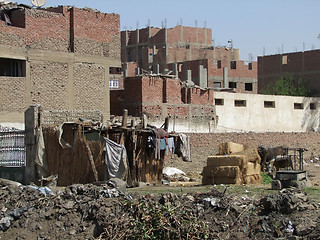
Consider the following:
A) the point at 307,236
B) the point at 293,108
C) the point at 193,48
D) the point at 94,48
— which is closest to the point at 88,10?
the point at 94,48

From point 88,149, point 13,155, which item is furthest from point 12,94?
point 88,149

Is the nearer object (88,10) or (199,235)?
(199,235)

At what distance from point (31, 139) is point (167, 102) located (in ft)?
47.2

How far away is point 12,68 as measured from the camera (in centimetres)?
2772

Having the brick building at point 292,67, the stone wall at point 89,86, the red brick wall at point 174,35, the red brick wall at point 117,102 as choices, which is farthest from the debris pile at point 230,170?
the red brick wall at point 174,35

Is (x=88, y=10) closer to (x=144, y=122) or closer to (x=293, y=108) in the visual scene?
(x=144, y=122)

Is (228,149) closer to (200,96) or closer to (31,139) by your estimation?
(31,139)

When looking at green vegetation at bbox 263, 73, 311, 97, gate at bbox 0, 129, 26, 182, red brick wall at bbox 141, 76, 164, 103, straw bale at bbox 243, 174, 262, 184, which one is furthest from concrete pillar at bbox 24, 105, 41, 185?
green vegetation at bbox 263, 73, 311, 97

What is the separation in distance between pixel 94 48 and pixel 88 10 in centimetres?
189

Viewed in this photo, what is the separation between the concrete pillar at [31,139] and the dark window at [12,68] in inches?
A: 327

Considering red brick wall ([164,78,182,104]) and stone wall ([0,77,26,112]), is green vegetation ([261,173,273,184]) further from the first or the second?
stone wall ([0,77,26,112])

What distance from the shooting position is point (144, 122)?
19.6 metres

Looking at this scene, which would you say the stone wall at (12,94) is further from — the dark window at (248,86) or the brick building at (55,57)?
the dark window at (248,86)

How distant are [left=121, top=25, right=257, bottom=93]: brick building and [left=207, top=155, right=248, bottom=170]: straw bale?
25844 mm
